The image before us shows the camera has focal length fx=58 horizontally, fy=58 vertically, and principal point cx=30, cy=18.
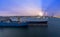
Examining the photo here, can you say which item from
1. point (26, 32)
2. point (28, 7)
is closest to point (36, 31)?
point (26, 32)

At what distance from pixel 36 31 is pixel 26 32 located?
17 cm

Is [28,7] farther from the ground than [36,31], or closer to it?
farther from the ground

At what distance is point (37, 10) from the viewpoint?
93cm

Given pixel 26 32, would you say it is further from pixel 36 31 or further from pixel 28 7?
pixel 28 7

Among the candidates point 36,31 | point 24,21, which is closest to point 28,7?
point 24,21

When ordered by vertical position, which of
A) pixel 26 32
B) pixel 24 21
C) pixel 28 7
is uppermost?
pixel 28 7

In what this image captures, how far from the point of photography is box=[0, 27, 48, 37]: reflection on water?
964 mm

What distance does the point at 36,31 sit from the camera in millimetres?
975

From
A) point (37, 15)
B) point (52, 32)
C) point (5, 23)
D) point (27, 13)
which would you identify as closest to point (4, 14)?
point (5, 23)

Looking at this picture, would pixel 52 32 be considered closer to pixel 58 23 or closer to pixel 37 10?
pixel 58 23

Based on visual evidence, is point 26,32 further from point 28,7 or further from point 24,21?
point 28,7

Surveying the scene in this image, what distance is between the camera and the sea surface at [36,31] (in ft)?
3.11

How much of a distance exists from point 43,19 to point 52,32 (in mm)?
276

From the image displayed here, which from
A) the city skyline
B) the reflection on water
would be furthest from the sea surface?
the city skyline
